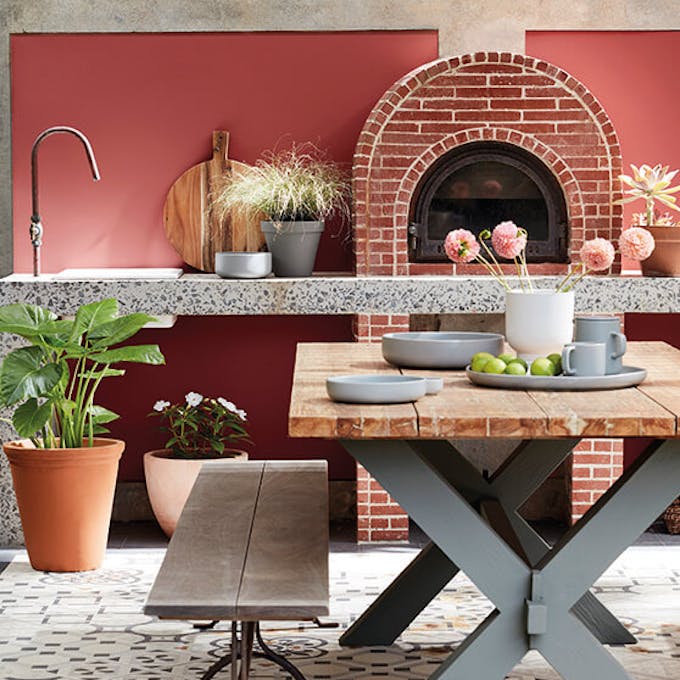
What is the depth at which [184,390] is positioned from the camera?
259 inches

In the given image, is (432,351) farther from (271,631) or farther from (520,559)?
(271,631)

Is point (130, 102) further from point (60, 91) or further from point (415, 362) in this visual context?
point (415, 362)

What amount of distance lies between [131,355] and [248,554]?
192 centimetres

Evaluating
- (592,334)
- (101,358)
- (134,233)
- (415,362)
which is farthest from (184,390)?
(592,334)

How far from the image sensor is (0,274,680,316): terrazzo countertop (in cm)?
581

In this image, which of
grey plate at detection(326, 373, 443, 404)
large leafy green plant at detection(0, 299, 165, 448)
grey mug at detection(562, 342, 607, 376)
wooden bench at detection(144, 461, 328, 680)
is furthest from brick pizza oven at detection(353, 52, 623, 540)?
grey plate at detection(326, 373, 443, 404)

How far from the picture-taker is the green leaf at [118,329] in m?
5.36

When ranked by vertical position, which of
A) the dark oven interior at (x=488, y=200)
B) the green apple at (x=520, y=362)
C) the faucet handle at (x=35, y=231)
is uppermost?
the dark oven interior at (x=488, y=200)

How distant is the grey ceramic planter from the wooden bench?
4.86ft

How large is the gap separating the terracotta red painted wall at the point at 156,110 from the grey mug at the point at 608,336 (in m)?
2.89

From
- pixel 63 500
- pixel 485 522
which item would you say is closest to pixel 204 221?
pixel 63 500

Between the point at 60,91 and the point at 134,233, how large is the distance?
0.75 meters

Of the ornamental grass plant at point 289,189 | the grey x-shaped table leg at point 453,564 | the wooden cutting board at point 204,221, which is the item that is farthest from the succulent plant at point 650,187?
the grey x-shaped table leg at point 453,564

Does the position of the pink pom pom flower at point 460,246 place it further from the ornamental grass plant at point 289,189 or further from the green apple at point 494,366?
the ornamental grass plant at point 289,189
